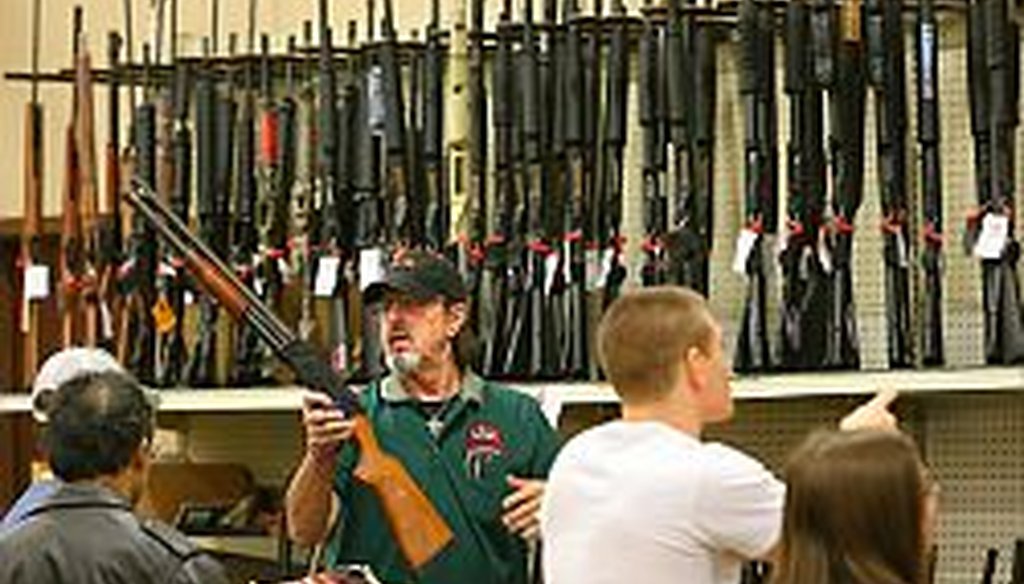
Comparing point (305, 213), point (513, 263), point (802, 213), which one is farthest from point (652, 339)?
point (305, 213)

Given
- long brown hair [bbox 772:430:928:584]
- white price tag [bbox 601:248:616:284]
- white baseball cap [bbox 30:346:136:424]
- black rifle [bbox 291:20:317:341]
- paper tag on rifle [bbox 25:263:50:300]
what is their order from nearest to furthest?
1. long brown hair [bbox 772:430:928:584]
2. white baseball cap [bbox 30:346:136:424]
3. white price tag [bbox 601:248:616:284]
4. black rifle [bbox 291:20:317:341]
5. paper tag on rifle [bbox 25:263:50:300]

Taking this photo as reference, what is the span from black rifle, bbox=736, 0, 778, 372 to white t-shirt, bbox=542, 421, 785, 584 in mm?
2146

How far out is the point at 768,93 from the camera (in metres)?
5.75

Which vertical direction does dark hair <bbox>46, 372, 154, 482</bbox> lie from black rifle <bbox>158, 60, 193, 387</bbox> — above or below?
below

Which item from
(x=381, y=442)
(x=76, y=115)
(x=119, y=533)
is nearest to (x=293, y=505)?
(x=381, y=442)

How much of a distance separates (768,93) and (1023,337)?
0.94 meters

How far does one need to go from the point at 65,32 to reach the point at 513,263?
320cm

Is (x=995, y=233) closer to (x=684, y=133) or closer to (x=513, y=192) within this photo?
(x=684, y=133)

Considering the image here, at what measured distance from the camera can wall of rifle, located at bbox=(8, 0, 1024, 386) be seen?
5.58 meters

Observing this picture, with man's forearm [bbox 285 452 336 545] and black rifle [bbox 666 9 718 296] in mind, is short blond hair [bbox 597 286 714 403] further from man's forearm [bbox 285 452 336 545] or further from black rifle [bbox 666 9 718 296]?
black rifle [bbox 666 9 718 296]

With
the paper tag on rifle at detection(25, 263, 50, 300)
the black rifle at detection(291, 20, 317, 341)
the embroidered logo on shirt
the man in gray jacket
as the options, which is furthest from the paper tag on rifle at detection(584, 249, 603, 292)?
the man in gray jacket

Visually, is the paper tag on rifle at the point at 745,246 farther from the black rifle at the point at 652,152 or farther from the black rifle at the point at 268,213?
the black rifle at the point at 268,213

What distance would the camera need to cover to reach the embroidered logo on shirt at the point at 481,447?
15.9 feet

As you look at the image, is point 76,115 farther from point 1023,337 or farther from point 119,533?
point 119,533
